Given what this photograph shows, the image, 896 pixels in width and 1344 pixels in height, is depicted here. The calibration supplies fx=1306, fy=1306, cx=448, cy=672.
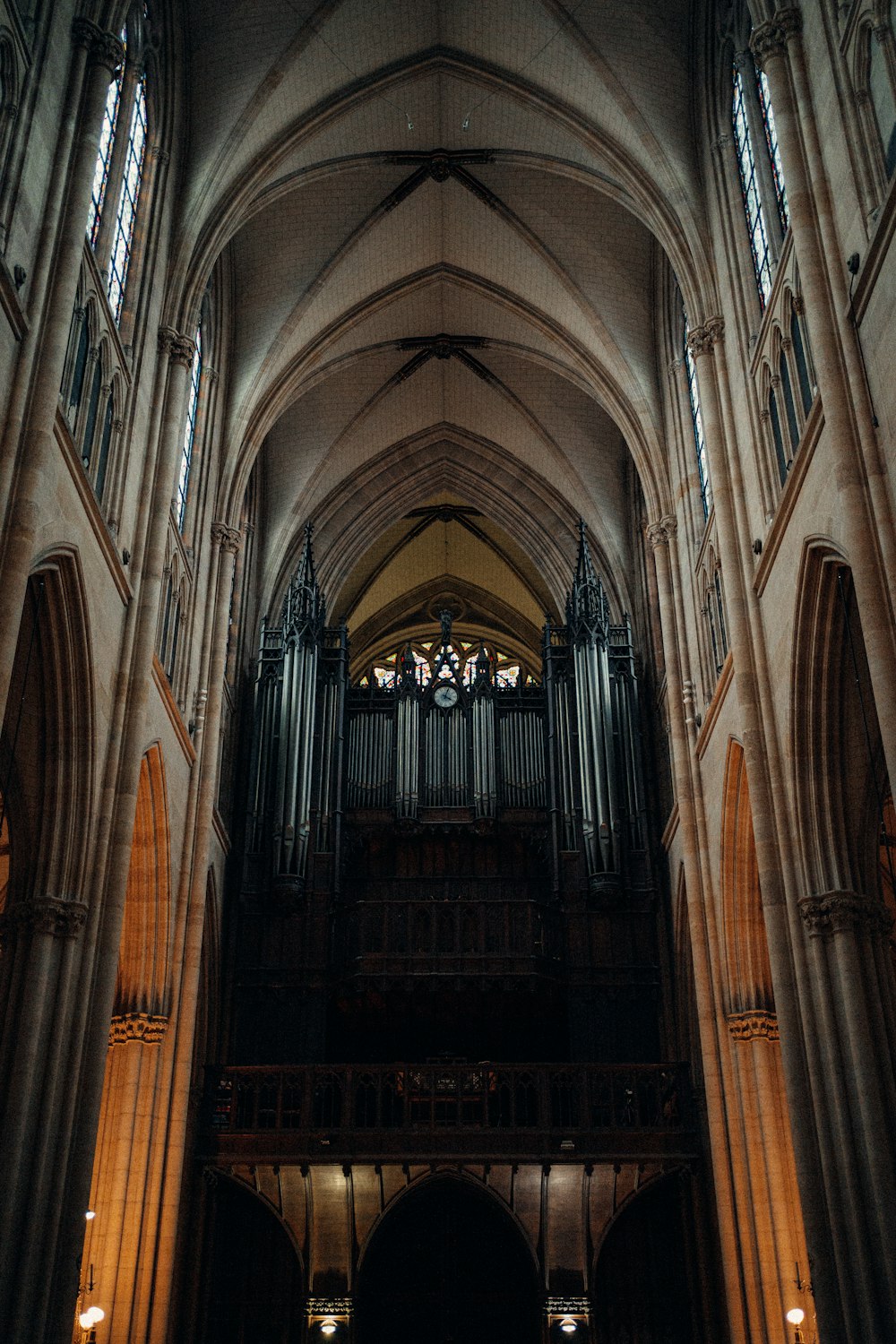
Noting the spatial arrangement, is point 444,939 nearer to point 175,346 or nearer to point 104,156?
point 175,346

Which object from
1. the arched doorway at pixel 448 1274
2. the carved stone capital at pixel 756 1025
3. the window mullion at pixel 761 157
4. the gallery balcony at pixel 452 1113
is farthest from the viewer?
the arched doorway at pixel 448 1274

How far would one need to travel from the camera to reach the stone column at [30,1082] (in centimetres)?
1167

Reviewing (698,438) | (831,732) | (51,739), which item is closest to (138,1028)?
(51,739)

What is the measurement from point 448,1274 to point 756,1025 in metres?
7.02

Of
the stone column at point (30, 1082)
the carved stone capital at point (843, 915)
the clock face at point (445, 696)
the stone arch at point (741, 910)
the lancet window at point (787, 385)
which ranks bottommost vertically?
the stone column at point (30, 1082)

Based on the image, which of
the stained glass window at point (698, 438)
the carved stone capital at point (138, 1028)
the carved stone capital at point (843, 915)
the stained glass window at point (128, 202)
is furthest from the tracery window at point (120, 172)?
the carved stone capital at point (843, 915)

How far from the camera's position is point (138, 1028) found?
17.5 meters

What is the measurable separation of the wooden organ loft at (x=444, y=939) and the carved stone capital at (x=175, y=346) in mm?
7609

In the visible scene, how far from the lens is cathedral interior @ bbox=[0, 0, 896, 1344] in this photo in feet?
41.2

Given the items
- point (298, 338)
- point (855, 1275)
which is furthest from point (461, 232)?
point (855, 1275)

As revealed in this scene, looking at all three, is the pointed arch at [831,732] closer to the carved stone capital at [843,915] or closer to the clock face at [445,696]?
the carved stone capital at [843,915]

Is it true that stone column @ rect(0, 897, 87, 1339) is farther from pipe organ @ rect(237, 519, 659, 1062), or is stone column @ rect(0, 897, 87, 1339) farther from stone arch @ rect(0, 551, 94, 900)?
pipe organ @ rect(237, 519, 659, 1062)

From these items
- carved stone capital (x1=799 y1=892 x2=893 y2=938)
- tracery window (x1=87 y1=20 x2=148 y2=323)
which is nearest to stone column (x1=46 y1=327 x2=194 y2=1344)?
tracery window (x1=87 y1=20 x2=148 y2=323)

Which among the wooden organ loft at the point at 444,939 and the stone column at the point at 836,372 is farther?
the wooden organ loft at the point at 444,939
